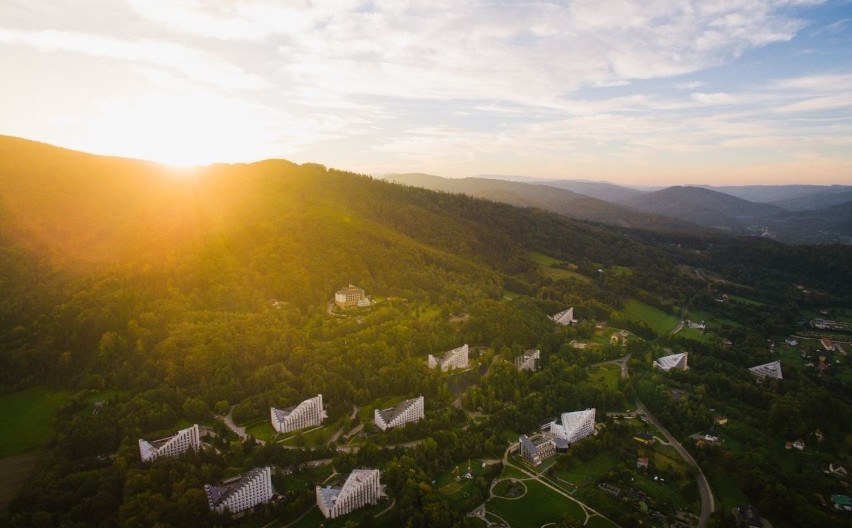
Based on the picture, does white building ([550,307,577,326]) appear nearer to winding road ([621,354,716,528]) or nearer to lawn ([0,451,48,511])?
winding road ([621,354,716,528])

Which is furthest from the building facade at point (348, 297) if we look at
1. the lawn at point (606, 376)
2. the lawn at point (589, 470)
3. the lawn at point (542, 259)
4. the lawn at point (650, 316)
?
the lawn at point (542, 259)

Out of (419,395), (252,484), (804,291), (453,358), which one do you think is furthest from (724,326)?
(252,484)

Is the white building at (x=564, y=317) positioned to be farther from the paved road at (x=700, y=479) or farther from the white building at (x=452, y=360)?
the paved road at (x=700, y=479)

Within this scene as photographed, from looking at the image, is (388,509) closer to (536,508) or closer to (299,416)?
(536,508)

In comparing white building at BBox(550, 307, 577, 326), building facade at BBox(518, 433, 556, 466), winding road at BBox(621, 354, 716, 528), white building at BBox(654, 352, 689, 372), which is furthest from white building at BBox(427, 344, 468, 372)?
white building at BBox(654, 352, 689, 372)

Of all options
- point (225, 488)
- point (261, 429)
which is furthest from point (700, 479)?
point (261, 429)
